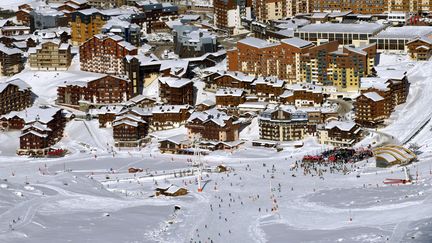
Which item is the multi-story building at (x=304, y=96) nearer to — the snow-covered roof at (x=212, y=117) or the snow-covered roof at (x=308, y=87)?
the snow-covered roof at (x=308, y=87)

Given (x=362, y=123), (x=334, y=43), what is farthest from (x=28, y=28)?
(x=362, y=123)

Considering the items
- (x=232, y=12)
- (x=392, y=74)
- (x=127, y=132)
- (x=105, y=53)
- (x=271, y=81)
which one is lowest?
(x=127, y=132)

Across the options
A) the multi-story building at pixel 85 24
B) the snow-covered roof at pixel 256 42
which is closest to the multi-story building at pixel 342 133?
the snow-covered roof at pixel 256 42

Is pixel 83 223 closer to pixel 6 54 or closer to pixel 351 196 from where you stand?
pixel 351 196

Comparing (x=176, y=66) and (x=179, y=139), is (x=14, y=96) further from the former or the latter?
(x=179, y=139)

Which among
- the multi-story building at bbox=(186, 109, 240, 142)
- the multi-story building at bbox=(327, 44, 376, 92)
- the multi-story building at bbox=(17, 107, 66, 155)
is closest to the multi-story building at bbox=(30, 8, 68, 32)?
the multi-story building at bbox=(17, 107, 66, 155)

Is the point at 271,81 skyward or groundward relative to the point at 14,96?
skyward

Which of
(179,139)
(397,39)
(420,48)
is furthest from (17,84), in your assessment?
(420,48)
